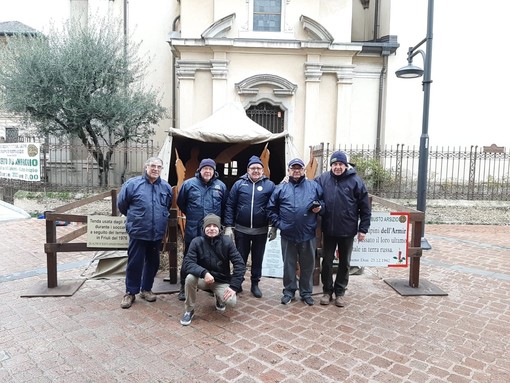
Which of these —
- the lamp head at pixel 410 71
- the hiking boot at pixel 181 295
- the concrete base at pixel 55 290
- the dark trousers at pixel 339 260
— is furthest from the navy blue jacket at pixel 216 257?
the lamp head at pixel 410 71

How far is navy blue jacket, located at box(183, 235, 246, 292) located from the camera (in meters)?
4.27

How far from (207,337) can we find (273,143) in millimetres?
4638

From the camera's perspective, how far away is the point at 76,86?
1166cm

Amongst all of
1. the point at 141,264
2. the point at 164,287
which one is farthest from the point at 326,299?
the point at 141,264

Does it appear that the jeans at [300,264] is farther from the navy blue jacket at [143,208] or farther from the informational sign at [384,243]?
the navy blue jacket at [143,208]

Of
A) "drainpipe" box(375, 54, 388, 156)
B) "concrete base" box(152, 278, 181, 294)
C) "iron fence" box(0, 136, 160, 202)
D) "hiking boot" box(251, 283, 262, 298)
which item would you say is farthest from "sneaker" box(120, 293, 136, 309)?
"drainpipe" box(375, 54, 388, 156)

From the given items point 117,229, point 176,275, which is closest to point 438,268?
point 176,275

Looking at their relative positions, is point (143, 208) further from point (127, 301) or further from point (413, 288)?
point (413, 288)

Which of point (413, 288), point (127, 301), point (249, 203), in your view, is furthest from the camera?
point (413, 288)

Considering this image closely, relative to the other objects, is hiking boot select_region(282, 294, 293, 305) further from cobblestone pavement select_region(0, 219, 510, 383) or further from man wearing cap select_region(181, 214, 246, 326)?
man wearing cap select_region(181, 214, 246, 326)

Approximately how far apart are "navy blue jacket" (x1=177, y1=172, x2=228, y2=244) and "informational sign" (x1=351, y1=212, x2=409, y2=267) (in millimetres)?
1941

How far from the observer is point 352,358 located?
140 inches

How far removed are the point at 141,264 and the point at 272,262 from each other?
2.06 m

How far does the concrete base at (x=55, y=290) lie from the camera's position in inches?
195
